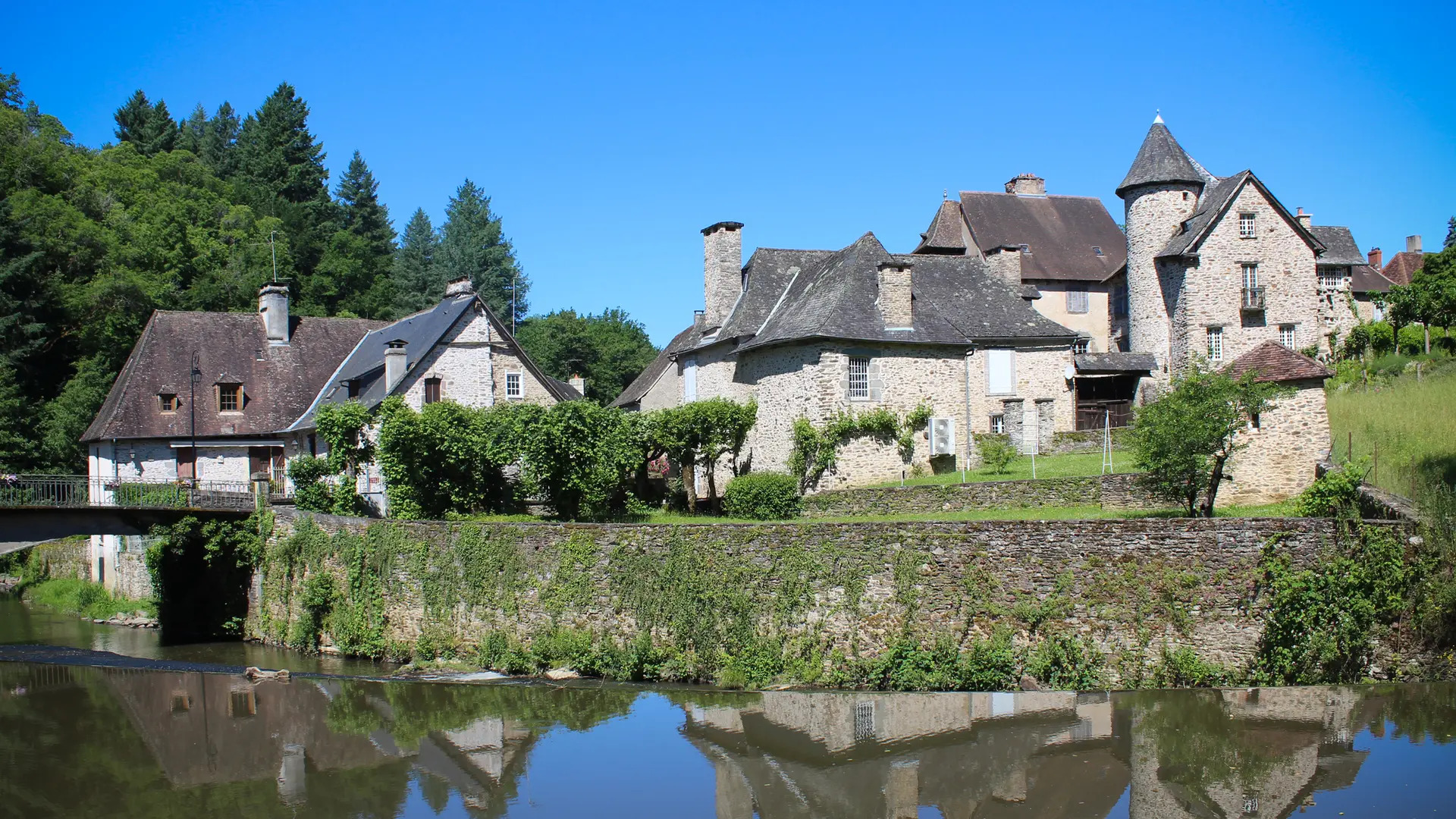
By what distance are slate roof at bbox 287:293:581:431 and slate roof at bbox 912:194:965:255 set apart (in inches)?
637

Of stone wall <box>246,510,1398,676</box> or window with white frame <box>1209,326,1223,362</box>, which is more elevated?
window with white frame <box>1209,326,1223,362</box>

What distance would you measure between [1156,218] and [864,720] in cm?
2764

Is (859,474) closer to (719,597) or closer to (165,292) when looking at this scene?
(719,597)

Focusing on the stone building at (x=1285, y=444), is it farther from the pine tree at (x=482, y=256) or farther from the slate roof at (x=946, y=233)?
the pine tree at (x=482, y=256)

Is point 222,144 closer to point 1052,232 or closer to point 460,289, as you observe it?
point 460,289

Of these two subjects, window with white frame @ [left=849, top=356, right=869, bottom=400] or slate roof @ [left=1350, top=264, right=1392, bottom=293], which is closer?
window with white frame @ [left=849, top=356, right=869, bottom=400]

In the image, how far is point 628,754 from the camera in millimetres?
15617

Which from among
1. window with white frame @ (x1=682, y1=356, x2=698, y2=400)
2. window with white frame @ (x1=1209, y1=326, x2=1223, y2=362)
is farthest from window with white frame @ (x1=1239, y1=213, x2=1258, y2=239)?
window with white frame @ (x1=682, y1=356, x2=698, y2=400)

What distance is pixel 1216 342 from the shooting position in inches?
1451

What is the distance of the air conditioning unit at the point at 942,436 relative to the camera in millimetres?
29734

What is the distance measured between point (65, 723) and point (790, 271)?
22885 mm

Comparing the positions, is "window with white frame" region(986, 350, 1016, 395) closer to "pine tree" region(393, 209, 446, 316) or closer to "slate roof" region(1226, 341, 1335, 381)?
"slate roof" region(1226, 341, 1335, 381)

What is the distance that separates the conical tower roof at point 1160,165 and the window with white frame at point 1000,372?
34.2ft

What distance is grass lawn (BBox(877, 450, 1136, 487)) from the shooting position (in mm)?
26172
